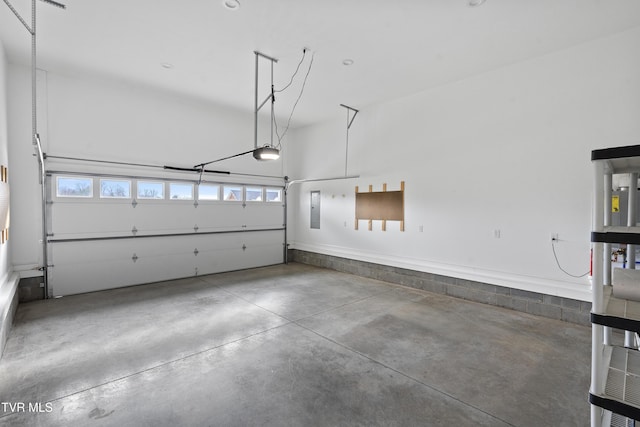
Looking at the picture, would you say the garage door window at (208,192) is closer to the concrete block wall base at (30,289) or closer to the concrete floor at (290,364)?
the concrete floor at (290,364)

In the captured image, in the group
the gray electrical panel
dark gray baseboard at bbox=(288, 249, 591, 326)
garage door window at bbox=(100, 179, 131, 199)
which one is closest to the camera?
dark gray baseboard at bbox=(288, 249, 591, 326)

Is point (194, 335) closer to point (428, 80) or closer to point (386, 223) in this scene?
point (386, 223)

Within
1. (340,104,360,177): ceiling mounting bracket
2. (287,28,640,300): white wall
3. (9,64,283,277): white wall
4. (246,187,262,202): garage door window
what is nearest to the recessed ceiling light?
(9,64,283,277): white wall

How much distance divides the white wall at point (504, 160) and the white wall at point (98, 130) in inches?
131

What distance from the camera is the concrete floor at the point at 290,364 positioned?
2.21 m

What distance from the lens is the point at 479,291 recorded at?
16.0 feet

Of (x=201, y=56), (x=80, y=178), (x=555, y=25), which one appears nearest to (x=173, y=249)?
(x=80, y=178)

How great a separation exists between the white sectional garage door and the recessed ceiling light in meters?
3.84

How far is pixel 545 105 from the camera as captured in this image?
13.8 feet

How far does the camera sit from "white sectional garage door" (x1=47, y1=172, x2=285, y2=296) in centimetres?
508

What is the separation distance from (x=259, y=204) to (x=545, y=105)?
5950 mm

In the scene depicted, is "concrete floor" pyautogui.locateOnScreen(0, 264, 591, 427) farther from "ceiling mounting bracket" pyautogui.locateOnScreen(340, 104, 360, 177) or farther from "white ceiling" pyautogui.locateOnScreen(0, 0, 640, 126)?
"white ceiling" pyautogui.locateOnScreen(0, 0, 640, 126)

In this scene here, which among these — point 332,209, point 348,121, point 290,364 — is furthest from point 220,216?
point 290,364

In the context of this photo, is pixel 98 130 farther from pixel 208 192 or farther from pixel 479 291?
pixel 479 291
